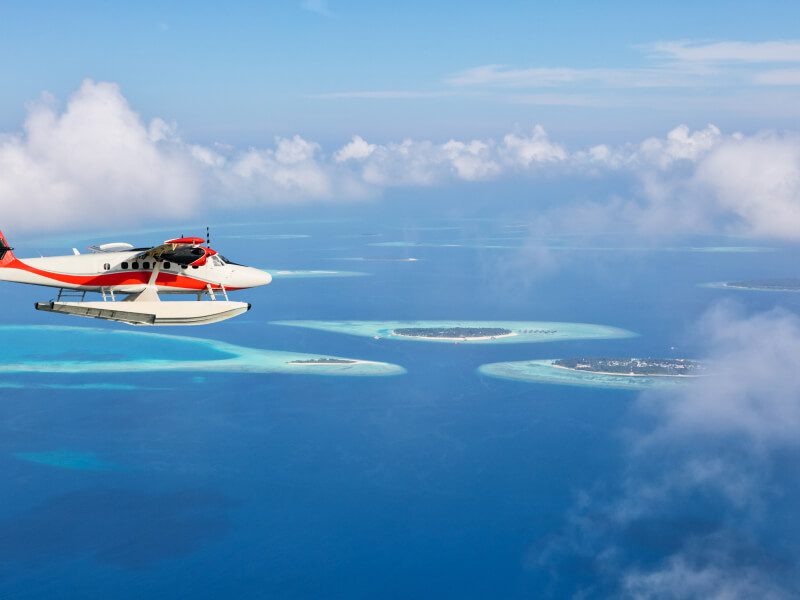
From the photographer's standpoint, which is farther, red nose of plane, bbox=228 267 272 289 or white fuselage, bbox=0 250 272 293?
red nose of plane, bbox=228 267 272 289

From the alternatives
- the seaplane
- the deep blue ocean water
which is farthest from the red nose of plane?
the deep blue ocean water

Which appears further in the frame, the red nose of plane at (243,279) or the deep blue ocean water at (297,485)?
the deep blue ocean water at (297,485)

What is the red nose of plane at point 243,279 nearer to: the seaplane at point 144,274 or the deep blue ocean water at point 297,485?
the seaplane at point 144,274

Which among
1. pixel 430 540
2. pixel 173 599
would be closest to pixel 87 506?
pixel 173 599

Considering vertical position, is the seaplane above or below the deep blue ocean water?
above

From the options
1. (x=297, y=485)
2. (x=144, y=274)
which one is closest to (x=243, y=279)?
(x=144, y=274)

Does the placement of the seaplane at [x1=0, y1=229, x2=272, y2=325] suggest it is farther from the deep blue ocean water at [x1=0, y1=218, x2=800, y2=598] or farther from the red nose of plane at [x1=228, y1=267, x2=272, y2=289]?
the deep blue ocean water at [x1=0, y1=218, x2=800, y2=598]

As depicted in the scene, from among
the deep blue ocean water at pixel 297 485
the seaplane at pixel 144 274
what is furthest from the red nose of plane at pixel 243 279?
the deep blue ocean water at pixel 297 485

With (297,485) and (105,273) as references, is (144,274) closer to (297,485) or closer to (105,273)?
(105,273)
